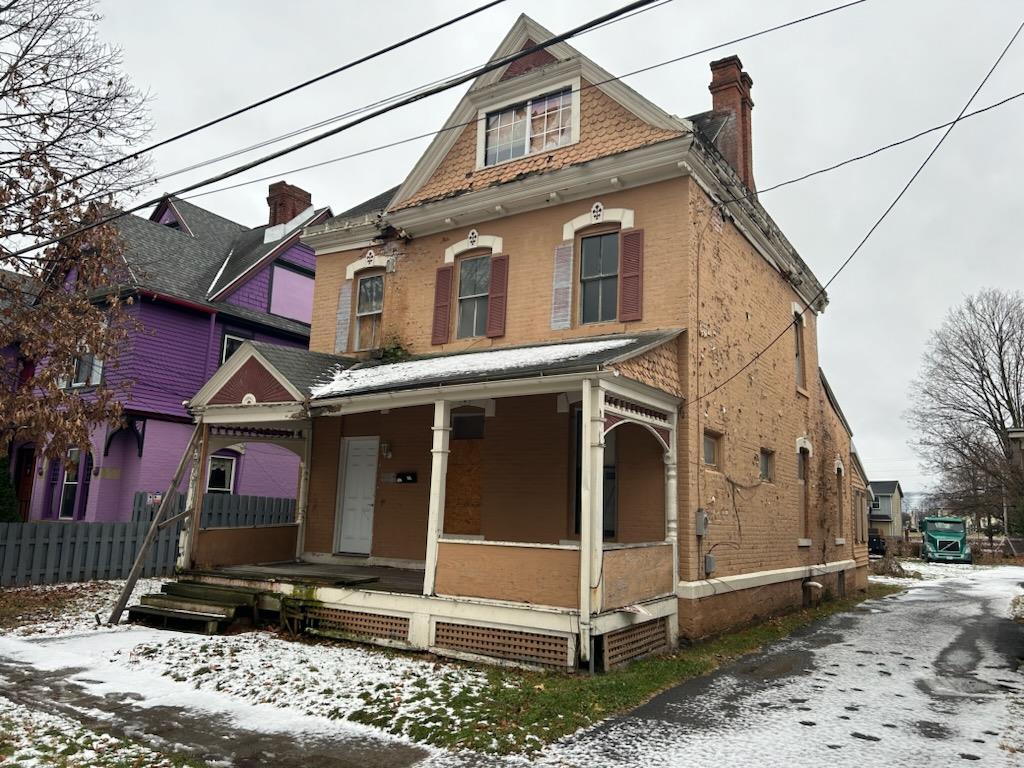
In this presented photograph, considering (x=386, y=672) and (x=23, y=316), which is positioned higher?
(x=23, y=316)

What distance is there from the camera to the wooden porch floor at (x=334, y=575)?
10.5 meters

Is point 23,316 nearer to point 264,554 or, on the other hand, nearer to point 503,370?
point 264,554

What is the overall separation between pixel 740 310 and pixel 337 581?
826 cm

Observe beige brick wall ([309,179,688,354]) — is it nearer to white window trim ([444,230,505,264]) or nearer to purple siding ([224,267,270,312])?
white window trim ([444,230,505,264])

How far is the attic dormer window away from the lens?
13336 millimetres

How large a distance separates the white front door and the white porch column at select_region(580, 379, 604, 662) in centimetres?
642

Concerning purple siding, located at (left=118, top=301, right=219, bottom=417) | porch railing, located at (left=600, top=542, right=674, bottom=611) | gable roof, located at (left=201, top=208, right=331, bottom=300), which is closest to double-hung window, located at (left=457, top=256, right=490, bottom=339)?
porch railing, located at (left=600, top=542, right=674, bottom=611)

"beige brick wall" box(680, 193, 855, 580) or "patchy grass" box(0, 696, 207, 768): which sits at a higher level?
"beige brick wall" box(680, 193, 855, 580)

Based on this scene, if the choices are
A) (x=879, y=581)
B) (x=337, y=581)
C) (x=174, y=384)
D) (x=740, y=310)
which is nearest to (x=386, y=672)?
(x=337, y=581)

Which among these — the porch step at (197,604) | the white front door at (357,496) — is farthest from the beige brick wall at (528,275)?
the porch step at (197,604)

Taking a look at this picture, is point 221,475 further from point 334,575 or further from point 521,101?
point 521,101

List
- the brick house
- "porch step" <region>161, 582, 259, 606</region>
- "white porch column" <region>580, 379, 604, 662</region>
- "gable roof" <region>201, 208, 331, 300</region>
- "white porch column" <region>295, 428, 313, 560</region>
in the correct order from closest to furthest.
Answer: "white porch column" <region>580, 379, 604, 662</region>, the brick house, "porch step" <region>161, 582, 259, 606</region>, "white porch column" <region>295, 428, 313, 560</region>, "gable roof" <region>201, 208, 331, 300</region>

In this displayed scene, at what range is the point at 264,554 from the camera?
1395 centimetres

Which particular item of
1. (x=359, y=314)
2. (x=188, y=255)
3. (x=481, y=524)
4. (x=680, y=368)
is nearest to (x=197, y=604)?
(x=481, y=524)
